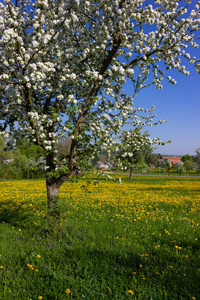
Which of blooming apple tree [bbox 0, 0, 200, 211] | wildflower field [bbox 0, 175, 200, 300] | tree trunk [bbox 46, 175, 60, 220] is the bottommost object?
wildflower field [bbox 0, 175, 200, 300]

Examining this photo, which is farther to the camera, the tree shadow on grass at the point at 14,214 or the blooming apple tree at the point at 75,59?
the tree shadow on grass at the point at 14,214

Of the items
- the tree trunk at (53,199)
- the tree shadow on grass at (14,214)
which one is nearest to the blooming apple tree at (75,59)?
the tree trunk at (53,199)

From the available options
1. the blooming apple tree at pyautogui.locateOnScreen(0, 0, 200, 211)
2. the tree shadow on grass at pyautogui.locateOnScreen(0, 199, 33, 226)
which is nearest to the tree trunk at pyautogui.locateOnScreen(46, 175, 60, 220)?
the blooming apple tree at pyautogui.locateOnScreen(0, 0, 200, 211)

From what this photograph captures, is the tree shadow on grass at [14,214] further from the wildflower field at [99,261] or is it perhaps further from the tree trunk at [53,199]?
the tree trunk at [53,199]

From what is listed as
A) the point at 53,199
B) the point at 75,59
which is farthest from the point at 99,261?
the point at 75,59

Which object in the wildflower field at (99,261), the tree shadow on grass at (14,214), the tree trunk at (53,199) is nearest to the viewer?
the wildflower field at (99,261)

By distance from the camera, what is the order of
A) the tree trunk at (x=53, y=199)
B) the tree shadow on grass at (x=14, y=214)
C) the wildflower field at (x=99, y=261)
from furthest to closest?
1. the tree shadow on grass at (x=14, y=214)
2. the tree trunk at (x=53, y=199)
3. the wildflower field at (x=99, y=261)

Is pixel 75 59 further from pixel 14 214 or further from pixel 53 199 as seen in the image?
pixel 14 214

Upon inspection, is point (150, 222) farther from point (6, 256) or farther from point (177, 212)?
point (6, 256)

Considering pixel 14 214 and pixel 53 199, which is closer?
pixel 53 199

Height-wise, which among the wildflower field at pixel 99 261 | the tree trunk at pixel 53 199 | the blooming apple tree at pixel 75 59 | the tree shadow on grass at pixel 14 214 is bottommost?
the wildflower field at pixel 99 261

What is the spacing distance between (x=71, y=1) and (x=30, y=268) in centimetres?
612

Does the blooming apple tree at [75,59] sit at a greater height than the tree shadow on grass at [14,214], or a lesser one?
greater

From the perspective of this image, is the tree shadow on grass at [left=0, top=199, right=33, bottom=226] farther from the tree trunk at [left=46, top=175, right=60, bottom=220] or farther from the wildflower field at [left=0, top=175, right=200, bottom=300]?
the tree trunk at [left=46, top=175, right=60, bottom=220]
